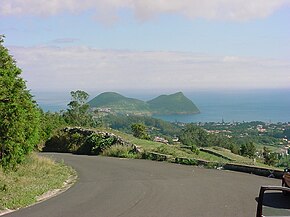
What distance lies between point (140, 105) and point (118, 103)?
1744 cm

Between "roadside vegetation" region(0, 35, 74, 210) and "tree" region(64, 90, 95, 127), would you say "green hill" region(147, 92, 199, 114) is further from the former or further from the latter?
"roadside vegetation" region(0, 35, 74, 210)

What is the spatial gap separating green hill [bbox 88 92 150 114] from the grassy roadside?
138 m

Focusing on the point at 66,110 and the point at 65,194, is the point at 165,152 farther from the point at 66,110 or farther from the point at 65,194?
the point at 66,110

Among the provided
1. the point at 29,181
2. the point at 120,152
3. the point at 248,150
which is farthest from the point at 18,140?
the point at 248,150

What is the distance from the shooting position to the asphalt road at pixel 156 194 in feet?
34.8

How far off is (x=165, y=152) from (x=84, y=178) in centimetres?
825

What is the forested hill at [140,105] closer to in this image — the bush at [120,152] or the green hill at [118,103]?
the green hill at [118,103]

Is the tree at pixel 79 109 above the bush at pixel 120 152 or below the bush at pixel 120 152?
above

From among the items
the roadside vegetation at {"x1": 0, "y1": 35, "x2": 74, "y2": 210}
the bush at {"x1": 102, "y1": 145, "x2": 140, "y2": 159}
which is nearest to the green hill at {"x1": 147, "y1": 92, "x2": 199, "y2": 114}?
the bush at {"x1": 102, "y1": 145, "x2": 140, "y2": 159}

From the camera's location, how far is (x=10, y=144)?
16891mm

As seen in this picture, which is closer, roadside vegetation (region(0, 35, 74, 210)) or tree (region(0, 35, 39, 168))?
roadside vegetation (region(0, 35, 74, 210))

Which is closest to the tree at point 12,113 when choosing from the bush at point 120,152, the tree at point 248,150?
the bush at point 120,152

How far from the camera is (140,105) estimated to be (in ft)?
599

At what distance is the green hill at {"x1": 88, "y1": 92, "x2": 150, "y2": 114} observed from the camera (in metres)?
163
